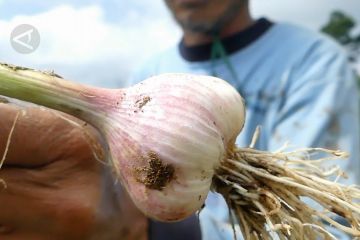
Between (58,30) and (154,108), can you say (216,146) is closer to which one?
(154,108)

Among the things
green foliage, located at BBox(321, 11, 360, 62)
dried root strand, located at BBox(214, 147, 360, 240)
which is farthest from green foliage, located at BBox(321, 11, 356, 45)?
dried root strand, located at BBox(214, 147, 360, 240)

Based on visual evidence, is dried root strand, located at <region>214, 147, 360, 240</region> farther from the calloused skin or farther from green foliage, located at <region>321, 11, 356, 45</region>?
green foliage, located at <region>321, 11, 356, 45</region>

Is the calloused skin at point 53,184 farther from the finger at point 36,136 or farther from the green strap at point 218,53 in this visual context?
the green strap at point 218,53

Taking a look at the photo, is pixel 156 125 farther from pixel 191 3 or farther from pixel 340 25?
pixel 340 25

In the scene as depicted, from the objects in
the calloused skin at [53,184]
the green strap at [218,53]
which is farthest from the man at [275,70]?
the calloused skin at [53,184]

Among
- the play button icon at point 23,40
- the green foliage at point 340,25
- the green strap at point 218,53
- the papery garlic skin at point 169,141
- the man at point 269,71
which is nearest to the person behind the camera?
the papery garlic skin at point 169,141

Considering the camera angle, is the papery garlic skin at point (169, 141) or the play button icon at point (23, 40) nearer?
the papery garlic skin at point (169, 141)

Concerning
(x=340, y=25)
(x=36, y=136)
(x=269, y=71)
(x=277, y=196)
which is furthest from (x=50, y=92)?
(x=340, y=25)
